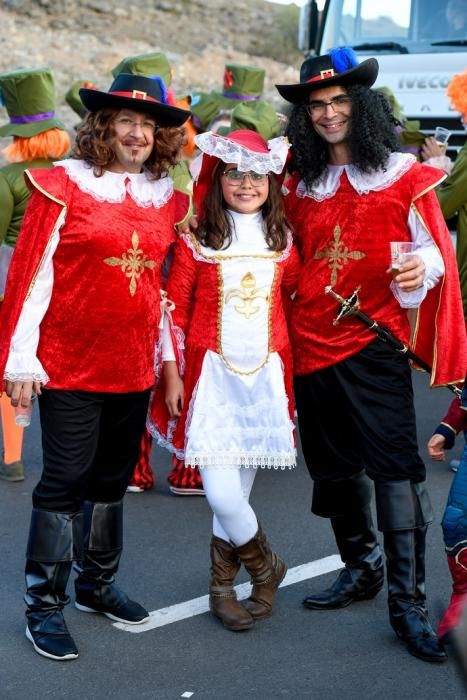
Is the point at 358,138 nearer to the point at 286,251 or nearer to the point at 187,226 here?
the point at 286,251

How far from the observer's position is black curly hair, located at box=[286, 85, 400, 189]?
4.03m

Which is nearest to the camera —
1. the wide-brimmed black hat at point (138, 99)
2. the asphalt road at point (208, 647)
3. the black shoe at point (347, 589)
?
the asphalt road at point (208, 647)

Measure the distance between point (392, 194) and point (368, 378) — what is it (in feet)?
2.13

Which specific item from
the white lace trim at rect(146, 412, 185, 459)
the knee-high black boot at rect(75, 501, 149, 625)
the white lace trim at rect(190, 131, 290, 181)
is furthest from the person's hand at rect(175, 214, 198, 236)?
the knee-high black boot at rect(75, 501, 149, 625)

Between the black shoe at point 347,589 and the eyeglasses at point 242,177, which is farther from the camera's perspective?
the black shoe at point 347,589

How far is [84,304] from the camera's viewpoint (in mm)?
3928

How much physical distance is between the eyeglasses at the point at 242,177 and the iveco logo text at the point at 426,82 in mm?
5844

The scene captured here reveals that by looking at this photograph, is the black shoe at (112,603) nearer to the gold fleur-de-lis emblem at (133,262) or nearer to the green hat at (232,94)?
the gold fleur-de-lis emblem at (133,262)

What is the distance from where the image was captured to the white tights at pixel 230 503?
4.11 m

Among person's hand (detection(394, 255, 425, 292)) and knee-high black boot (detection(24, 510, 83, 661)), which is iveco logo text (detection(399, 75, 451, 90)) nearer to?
person's hand (detection(394, 255, 425, 292))

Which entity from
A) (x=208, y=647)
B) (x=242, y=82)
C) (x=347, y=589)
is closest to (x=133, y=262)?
(x=208, y=647)

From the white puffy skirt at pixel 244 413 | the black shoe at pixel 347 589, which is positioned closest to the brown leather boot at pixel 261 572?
the black shoe at pixel 347 589

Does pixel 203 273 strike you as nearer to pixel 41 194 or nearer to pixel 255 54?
pixel 41 194

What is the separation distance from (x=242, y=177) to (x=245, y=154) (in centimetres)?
8
